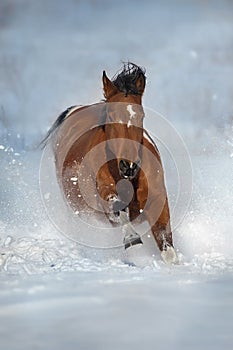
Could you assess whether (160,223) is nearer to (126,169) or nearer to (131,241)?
(131,241)

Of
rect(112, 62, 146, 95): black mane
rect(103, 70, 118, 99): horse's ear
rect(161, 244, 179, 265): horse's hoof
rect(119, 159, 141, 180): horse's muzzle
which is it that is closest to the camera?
rect(161, 244, 179, 265): horse's hoof

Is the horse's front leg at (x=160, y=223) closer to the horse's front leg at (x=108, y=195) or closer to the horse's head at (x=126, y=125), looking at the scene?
the horse's front leg at (x=108, y=195)

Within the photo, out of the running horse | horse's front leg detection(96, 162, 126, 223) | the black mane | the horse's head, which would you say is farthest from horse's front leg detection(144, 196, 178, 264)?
the black mane

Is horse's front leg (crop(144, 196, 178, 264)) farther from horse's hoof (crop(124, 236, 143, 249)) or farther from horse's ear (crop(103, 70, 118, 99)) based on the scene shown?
horse's ear (crop(103, 70, 118, 99))

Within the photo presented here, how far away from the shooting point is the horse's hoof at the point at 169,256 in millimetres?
5213

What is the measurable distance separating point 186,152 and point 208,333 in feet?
34.7

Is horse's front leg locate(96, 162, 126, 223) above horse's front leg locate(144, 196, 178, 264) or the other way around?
above

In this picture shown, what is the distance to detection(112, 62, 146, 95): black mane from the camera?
229 inches

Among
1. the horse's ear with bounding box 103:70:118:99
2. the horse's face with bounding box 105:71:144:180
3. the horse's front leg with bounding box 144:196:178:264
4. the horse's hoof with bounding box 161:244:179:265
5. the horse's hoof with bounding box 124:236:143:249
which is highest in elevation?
the horse's ear with bounding box 103:70:118:99

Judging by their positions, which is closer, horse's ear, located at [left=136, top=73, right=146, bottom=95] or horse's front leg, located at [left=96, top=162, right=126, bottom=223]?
horse's front leg, located at [left=96, top=162, right=126, bottom=223]

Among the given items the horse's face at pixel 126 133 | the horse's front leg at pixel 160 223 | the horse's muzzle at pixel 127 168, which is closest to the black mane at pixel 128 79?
the horse's face at pixel 126 133

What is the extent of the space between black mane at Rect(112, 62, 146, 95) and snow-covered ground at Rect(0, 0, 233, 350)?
1447 millimetres

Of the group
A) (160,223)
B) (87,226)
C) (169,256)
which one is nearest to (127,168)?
(160,223)

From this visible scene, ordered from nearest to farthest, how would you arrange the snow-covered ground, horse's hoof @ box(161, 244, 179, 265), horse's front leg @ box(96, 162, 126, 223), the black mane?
the snow-covered ground
horse's hoof @ box(161, 244, 179, 265)
horse's front leg @ box(96, 162, 126, 223)
the black mane
